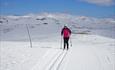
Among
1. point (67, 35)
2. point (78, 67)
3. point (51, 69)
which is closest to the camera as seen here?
point (51, 69)

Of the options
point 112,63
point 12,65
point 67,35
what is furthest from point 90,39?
point 12,65

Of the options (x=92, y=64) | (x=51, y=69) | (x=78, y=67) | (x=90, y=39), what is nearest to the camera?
(x=51, y=69)

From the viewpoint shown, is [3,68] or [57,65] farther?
[57,65]

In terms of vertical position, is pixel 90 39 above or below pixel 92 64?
below

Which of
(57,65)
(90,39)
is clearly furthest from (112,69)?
(90,39)

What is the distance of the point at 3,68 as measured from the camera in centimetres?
1006

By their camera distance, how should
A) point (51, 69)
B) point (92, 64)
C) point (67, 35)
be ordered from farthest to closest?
point (67, 35)
point (92, 64)
point (51, 69)

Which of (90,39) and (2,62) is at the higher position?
(2,62)

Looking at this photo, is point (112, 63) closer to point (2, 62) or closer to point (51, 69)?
point (51, 69)

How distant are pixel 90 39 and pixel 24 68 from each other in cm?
1997

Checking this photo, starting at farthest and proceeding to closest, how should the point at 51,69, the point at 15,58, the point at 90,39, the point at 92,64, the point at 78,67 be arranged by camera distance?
the point at 90,39, the point at 15,58, the point at 92,64, the point at 78,67, the point at 51,69

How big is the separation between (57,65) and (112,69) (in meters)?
2.29

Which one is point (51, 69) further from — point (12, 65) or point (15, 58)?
point (15, 58)

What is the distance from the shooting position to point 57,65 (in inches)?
426
